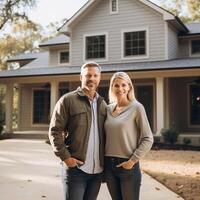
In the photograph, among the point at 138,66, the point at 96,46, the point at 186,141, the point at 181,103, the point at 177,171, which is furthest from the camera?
the point at 96,46

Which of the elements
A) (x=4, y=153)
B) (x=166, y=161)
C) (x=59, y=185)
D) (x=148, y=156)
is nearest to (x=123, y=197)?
(x=59, y=185)

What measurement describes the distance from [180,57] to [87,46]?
4.50m

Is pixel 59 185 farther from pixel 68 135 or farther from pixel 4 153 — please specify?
pixel 4 153

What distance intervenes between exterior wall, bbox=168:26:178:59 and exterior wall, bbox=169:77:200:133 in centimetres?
116

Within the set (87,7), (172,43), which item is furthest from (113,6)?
(172,43)

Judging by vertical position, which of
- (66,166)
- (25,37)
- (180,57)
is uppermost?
(25,37)

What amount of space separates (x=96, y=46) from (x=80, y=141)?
546 inches

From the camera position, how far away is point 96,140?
2904mm

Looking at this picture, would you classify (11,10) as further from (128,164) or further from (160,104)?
(128,164)

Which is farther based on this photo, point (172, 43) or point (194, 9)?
point (194, 9)

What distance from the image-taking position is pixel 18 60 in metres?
22.5

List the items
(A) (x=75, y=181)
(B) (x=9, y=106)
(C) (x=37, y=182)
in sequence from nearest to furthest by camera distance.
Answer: (A) (x=75, y=181)
(C) (x=37, y=182)
(B) (x=9, y=106)

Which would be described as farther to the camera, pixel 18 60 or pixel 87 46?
pixel 18 60

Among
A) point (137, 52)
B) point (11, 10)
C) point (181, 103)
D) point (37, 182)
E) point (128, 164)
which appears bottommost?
point (37, 182)
